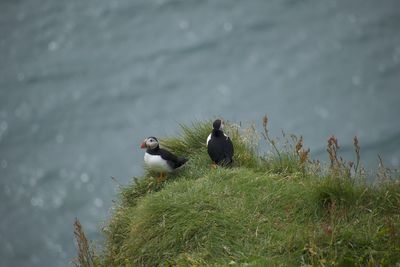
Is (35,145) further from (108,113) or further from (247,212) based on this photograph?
(247,212)

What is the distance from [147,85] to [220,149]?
4145 centimetres

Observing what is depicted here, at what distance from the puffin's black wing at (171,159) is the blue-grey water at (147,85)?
23296 millimetres

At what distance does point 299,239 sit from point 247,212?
100 centimetres

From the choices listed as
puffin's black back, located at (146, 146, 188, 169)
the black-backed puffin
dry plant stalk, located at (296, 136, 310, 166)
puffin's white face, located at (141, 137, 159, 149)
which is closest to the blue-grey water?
puffin's white face, located at (141, 137, 159, 149)

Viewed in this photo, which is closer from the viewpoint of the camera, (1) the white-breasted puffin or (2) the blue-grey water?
(1) the white-breasted puffin

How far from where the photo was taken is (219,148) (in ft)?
29.9

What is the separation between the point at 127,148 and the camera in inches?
1683

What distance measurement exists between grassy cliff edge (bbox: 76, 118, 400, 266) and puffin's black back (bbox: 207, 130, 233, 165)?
0.64 feet

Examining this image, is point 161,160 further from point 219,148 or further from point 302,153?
point 302,153

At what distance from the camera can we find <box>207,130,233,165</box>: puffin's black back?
29.9 feet

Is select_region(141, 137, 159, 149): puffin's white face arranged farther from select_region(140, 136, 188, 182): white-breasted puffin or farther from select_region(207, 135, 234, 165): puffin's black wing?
select_region(207, 135, 234, 165): puffin's black wing

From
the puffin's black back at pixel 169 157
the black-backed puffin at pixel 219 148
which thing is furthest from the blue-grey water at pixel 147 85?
the black-backed puffin at pixel 219 148

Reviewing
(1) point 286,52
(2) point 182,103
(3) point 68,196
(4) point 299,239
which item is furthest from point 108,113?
(4) point 299,239

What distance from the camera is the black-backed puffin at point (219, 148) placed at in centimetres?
911
